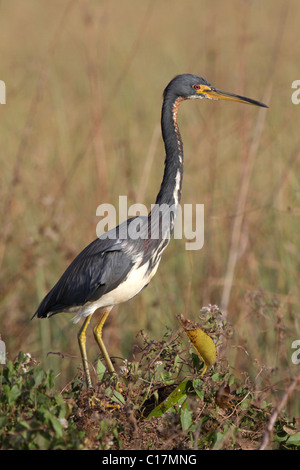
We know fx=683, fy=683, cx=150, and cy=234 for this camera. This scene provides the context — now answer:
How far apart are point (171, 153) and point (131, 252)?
61cm

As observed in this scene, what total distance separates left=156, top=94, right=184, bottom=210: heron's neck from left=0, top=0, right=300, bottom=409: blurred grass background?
1.91ft

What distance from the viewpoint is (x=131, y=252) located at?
3902 millimetres

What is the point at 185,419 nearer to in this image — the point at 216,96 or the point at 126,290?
the point at 126,290

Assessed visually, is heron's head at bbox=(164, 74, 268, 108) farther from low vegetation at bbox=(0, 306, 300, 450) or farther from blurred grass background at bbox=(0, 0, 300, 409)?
low vegetation at bbox=(0, 306, 300, 450)

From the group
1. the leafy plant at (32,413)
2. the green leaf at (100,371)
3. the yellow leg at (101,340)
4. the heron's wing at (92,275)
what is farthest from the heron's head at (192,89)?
the leafy plant at (32,413)

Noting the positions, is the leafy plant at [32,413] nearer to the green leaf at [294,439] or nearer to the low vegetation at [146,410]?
the low vegetation at [146,410]

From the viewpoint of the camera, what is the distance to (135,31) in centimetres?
983

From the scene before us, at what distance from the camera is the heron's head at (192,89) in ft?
13.1

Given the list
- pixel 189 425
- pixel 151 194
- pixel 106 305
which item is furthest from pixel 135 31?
pixel 189 425

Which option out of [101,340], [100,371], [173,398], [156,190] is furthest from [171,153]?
[156,190]

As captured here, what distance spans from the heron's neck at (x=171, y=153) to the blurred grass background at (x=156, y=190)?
0.58 meters

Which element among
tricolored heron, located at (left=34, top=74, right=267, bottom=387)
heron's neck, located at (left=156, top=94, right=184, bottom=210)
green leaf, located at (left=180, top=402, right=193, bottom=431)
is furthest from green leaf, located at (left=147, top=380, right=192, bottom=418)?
heron's neck, located at (left=156, top=94, right=184, bottom=210)
